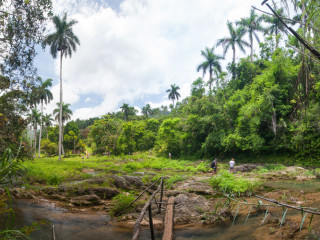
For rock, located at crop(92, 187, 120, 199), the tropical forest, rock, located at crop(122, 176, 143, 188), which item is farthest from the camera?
rock, located at crop(122, 176, 143, 188)

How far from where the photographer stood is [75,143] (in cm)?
5059

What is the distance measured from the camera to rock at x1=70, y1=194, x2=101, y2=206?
1037 centimetres

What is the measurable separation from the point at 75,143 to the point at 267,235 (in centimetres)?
5057

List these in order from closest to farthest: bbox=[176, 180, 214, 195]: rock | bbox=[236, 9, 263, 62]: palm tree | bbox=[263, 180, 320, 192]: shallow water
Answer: bbox=[176, 180, 214, 195]: rock, bbox=[263, 180, 320, 192]: shallow water, bbox=[236, 9, 263, 62]: palm tree

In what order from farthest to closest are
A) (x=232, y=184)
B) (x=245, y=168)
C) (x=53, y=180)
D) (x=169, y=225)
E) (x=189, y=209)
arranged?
(x=245, y=168), (x=53, y=180), (x=232, y=184), (x=189, y=209), (x=169, y=225)

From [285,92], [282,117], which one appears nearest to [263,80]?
[285,92]

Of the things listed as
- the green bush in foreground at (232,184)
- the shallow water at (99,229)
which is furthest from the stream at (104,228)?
the green bush in foreground at (232,184)

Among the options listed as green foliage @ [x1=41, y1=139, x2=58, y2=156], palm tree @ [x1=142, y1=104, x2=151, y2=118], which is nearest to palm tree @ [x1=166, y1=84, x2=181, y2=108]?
→ palm tree @ [x1=142, y1=104, x2=151, y2=118]

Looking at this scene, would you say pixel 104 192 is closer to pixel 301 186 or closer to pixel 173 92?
pixel 301 186

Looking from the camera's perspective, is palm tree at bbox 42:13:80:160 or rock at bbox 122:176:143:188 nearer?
rock at bbox 122:176:143:188

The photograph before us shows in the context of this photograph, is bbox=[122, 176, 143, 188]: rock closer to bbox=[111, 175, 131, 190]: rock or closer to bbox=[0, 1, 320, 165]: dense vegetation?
bbox=[111, 175, 131, 190]: rock

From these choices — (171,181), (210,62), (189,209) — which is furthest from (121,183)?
(210,62)

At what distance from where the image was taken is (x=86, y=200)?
1055 cm

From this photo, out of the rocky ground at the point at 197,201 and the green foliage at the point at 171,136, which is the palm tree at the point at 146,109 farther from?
the rocky ground at the point at 197,201
